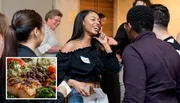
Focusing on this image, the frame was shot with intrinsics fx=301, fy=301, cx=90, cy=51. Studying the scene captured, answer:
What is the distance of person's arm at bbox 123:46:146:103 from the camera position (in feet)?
5.15

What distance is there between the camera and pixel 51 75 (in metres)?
1.34

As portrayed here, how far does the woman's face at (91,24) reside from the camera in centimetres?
262

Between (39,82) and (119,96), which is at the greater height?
(39,82)

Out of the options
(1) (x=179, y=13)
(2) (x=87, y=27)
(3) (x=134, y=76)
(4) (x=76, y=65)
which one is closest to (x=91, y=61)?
(4) (x=76, y=65)

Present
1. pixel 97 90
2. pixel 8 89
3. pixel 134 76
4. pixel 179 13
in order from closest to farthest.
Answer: pixel 8 89 < pixel 134 76 < pixel 97 90 < pixel 179 13

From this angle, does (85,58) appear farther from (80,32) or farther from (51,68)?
(51,68)

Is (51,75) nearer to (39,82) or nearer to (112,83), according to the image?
(39,82)

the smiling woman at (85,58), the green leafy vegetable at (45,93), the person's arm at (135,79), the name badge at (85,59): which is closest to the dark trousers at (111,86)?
the smiling woman at (85,58)

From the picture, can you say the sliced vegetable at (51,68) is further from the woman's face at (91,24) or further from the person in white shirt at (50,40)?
the person in white shirt at (50,40)

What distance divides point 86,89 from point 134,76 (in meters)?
0.86

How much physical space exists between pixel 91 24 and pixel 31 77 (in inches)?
53.4

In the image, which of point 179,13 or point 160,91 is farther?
point 179,13

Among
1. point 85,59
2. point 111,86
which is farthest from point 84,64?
point 111,86

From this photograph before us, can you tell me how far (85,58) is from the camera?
2.50 meters
